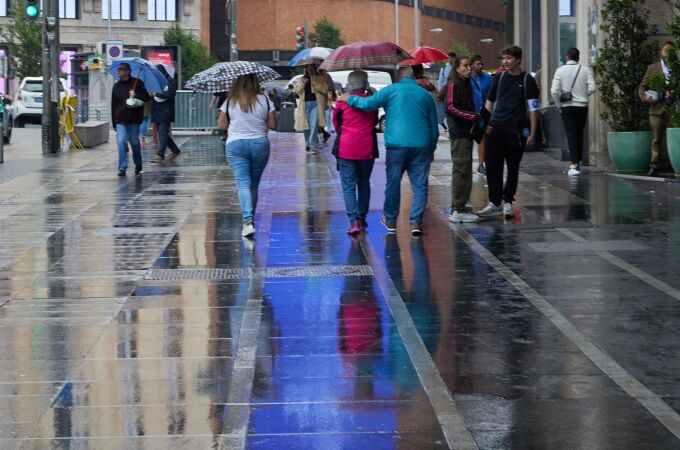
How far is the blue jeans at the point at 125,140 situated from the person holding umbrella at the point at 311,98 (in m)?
5.50

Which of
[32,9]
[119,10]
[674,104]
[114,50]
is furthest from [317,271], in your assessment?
[119,10]

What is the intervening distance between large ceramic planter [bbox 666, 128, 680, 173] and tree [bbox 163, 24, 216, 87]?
62.7m

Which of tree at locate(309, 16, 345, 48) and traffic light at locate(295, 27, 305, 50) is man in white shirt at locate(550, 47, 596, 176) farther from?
tree at locate(309, 16, 345, 48)

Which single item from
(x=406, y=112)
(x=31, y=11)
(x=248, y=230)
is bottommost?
(x=248, y=230)

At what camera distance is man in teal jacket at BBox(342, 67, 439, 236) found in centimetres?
1305

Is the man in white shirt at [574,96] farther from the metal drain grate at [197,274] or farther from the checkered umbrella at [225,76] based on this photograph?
the metal drain grate at [197,274]

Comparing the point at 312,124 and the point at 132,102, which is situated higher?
the point at 132,102

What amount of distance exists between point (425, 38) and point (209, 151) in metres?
76.5

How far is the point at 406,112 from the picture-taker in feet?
42.9

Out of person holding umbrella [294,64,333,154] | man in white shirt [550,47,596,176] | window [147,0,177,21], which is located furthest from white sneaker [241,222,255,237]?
window [147,0,177,21]

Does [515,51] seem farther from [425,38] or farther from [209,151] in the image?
[425,38]

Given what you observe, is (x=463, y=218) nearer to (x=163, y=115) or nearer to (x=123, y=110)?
(x=123, y=110)

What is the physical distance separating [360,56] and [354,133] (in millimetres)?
4035

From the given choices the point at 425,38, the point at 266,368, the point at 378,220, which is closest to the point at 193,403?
the point at 266,368
